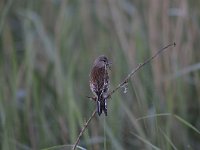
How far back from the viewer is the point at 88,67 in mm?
3029

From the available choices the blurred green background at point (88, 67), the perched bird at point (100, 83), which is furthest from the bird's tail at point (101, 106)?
the blurred green background at point (88, 67)

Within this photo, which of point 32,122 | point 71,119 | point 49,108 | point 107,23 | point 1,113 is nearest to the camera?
point 71,119

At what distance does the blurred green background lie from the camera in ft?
7.95

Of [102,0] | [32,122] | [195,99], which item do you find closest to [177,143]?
[195,99]

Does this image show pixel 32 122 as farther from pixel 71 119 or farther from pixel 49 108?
pixel 71 119

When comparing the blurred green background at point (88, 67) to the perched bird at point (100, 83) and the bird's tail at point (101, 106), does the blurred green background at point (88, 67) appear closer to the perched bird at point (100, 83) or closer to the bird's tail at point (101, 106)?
the perched bird at point (100, 83)

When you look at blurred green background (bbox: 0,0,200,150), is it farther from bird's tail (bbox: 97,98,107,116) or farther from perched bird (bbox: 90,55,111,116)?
bird's tail (bbox: 97,98,107,116)

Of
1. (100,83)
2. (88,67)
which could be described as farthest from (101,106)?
(88,67)

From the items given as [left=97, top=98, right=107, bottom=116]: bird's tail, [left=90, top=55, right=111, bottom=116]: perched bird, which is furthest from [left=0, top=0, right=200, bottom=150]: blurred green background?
[left=97, top=98, right=107, bottom=116]: bird's tail

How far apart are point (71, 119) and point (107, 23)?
4.14 feet

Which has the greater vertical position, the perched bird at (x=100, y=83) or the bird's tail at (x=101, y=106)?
the perched bird at (x=100, y=83)

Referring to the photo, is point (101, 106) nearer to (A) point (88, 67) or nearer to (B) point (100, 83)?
(B) point (100, 83)

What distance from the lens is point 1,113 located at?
2.33 meters

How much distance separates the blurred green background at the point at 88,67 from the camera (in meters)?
2.42
